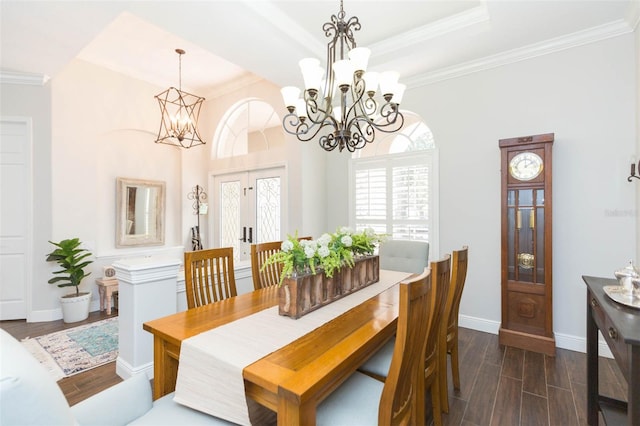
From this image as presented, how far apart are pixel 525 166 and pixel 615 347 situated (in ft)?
6.38

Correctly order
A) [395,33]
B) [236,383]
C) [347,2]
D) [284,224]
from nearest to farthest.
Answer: [236,383], [347,2], [395,33], [284,224]

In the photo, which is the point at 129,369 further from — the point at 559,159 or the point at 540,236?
the point at 559,159

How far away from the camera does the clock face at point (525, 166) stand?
285 centimetres

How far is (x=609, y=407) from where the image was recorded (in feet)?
5.79

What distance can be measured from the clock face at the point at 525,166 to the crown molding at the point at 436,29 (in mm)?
1296

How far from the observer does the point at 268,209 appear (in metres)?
4.72

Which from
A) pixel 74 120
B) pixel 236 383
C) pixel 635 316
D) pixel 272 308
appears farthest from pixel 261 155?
pixel 635 316

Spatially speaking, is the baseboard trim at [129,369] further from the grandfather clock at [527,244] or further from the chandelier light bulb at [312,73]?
the grandfather clock at [527,244]

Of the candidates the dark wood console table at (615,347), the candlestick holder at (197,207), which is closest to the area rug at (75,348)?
the candlestick holder at (197,207)

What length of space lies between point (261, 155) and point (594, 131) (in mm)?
3964

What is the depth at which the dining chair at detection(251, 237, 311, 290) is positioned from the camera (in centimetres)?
241

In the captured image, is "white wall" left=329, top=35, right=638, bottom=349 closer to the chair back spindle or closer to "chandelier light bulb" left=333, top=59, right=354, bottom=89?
"chandelier light bulb" left=333, top=59, right=354, bottom=89

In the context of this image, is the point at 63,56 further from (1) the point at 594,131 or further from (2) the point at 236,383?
(1) the point at 594,131

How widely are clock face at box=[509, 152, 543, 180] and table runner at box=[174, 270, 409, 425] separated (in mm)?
2495
